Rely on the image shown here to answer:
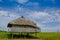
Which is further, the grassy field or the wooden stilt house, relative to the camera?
the wooden stilt house

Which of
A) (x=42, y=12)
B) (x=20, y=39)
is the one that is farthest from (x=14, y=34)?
(x=42, y=12)

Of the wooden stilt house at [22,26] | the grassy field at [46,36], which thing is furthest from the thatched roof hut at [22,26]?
the grassy field at [46,36]

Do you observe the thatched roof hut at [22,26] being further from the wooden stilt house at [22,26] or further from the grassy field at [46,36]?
the grassy field at [46,36]

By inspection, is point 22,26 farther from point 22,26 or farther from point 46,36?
point 46,36

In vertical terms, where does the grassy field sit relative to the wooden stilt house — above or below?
below

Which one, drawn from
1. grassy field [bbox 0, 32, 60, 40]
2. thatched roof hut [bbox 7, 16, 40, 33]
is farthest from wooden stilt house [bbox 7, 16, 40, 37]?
grassy field [bbox 0, 32, 60, 40]

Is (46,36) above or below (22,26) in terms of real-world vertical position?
below

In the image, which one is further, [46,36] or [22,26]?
[22,26]

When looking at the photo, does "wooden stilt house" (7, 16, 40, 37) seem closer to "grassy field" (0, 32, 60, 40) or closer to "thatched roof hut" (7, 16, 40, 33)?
"thatched roof hut" (7, 16, 40, 33)

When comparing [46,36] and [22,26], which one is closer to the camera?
[46,36]

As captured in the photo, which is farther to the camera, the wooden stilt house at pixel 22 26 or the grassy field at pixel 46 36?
the wooden stilt house at pixel 22 26

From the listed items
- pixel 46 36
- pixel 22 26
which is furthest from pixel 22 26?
pixel 46 36

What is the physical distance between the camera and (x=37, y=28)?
13.6ft

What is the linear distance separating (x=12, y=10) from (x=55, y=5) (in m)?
0.88
